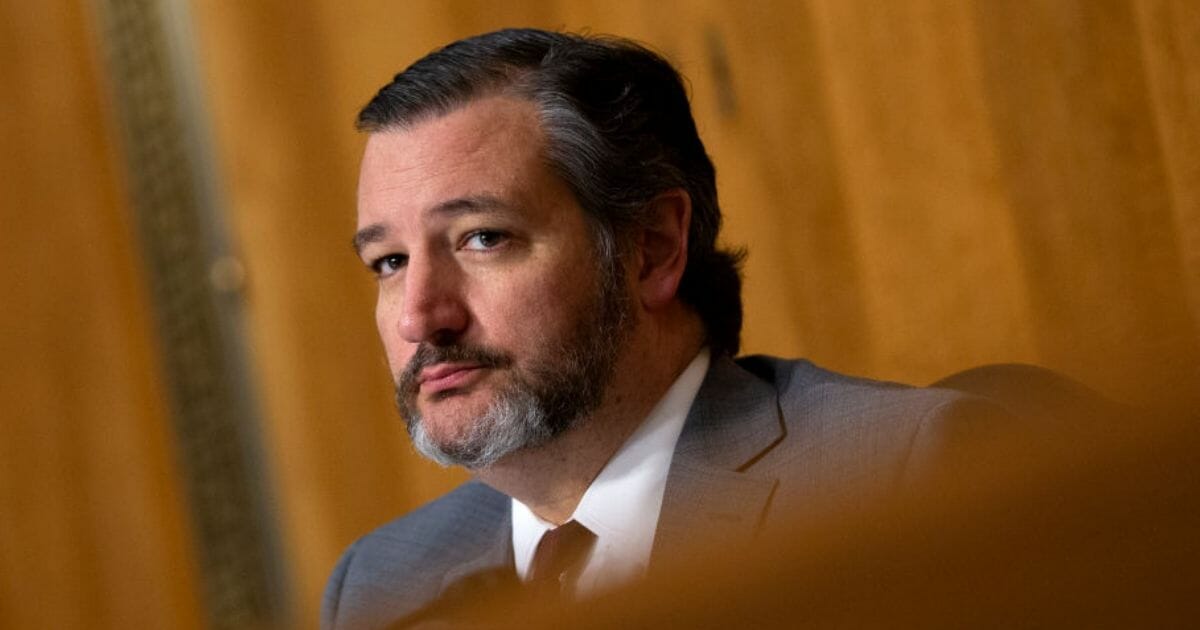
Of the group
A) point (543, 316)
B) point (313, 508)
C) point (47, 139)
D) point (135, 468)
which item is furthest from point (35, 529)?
point (543, 316)

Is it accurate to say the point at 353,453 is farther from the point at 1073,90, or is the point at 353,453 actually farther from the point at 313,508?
the point at 1073,90

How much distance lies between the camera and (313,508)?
8.49 feet

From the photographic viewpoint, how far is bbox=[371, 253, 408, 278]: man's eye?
127 cm

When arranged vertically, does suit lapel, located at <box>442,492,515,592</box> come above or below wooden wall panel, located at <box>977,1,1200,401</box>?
below

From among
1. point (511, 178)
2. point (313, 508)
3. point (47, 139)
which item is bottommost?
point (313, 508)

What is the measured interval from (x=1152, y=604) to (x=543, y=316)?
1.03 meters

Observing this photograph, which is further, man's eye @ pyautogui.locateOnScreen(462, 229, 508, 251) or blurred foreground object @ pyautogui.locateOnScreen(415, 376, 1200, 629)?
man's eye @ pyautogui.locateOnScreen(462, 229, 508, 251)

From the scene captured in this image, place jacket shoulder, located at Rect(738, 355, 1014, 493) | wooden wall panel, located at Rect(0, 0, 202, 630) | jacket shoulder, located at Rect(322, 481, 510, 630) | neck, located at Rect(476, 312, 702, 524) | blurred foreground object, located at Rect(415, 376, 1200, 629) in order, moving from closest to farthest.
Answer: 1. blurred foreground object, located at Rect(415, 376, 1200, 629)
2. jacket shoulder, located at Rect(738, 355, 1014, 493)
3. neck, located at Rect(476, 312, 702, 524)
4. jacket shoulder, located at Rect(322, 481, 510, 630)
5. wooden wall panel, located at Rect(0, 0, 202, 630)

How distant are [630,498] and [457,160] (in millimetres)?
289

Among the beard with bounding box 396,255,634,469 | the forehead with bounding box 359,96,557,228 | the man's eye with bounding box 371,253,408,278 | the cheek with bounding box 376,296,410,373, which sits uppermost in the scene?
the forehead with bounding box 359,96,557,228

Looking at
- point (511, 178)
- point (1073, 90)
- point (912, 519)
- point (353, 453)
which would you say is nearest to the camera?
point (912, 519)

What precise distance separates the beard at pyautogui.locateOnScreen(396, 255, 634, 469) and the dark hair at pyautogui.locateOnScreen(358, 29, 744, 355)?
0.23ft

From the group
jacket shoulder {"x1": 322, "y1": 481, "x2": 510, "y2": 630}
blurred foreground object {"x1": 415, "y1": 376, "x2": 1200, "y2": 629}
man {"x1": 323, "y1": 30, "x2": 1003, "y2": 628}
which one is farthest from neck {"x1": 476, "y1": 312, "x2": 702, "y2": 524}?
blurred foreground object {"x1": 415, "y1": 376, "x2": 1200, "y2": 629}

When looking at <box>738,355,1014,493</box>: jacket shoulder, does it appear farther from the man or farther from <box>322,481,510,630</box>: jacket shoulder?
<box>322,481,510,630</box>: jacket shoulder
